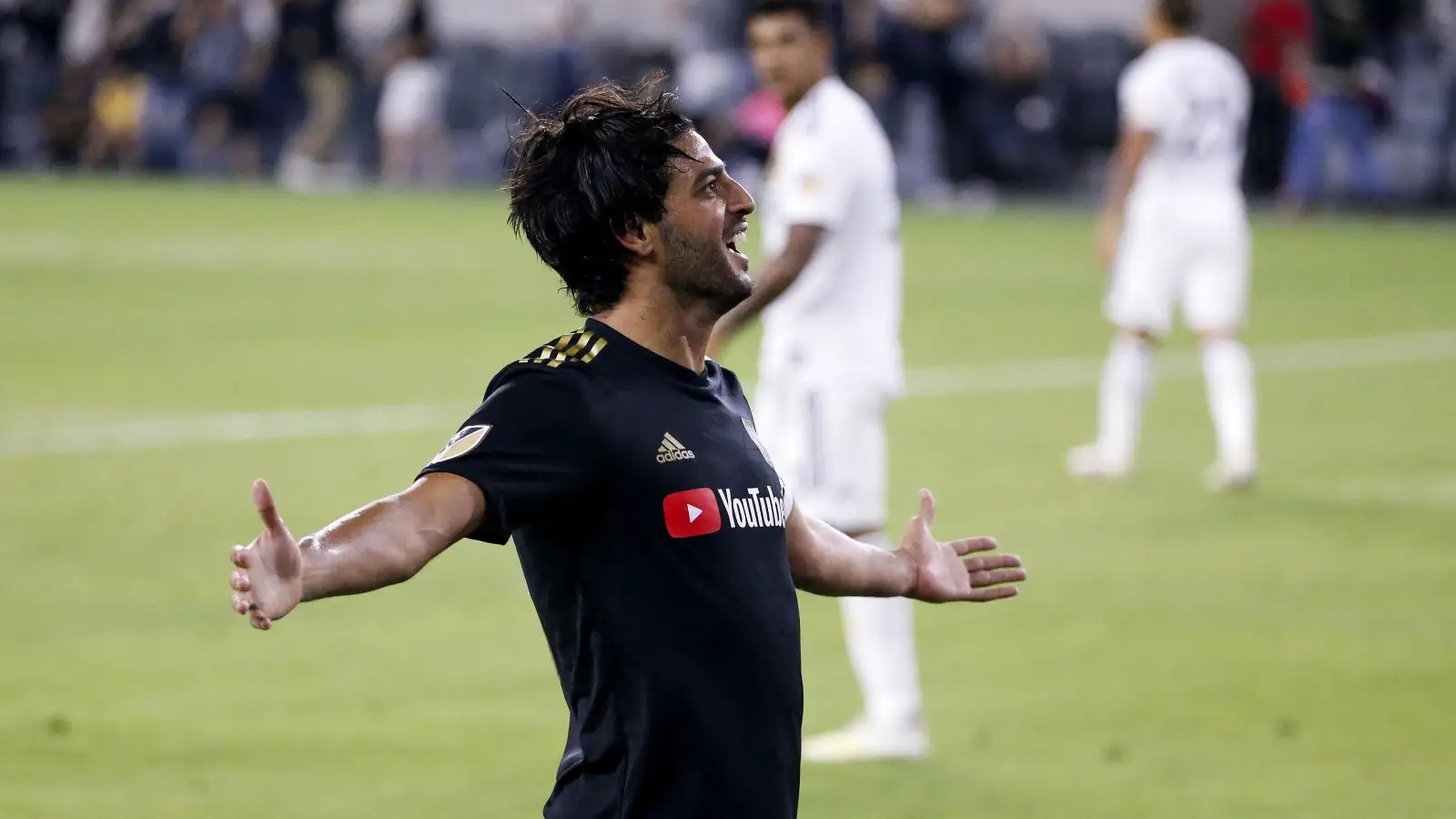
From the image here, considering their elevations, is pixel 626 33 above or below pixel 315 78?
above

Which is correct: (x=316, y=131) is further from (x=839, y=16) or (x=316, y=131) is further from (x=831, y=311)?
Result: (x=831, y=311)

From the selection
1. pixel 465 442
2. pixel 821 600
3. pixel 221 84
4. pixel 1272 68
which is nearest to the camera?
pixel 465 442

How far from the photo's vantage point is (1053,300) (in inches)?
875

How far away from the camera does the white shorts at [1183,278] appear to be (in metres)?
13.5

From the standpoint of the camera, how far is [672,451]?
441cm

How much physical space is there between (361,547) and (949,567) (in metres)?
1.61

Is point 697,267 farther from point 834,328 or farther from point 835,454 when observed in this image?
point 834,328

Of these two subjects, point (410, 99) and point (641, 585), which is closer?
point (641, 585)

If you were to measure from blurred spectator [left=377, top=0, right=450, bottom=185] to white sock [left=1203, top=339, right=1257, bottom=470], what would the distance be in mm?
21649

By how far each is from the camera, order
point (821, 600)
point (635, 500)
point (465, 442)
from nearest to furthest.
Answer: point (465, 442)
point (635, 500)
point (821, 600)

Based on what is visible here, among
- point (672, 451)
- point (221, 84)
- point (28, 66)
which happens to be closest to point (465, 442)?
point (672, 451)

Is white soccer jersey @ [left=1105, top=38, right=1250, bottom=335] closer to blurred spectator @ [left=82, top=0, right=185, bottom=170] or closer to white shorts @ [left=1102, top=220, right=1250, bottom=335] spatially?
white shorts @ [left=1102, top=220, right=1250, bottom=335]

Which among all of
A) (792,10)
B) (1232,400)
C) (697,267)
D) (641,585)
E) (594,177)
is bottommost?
(1232,400)

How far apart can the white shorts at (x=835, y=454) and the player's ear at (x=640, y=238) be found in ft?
11.2
